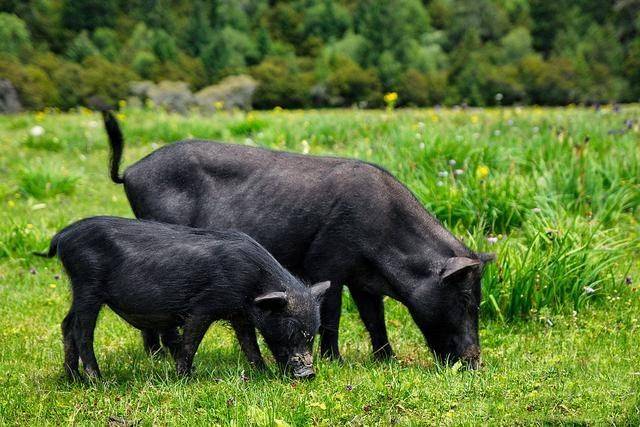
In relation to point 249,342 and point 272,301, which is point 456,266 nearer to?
point 272,301

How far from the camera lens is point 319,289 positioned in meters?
4.28

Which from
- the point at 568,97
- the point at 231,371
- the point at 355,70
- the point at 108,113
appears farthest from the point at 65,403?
the point at 568,97

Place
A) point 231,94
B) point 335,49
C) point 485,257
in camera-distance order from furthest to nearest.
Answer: point 335,49, point 231,94, point 485,257

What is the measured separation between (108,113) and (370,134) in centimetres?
614

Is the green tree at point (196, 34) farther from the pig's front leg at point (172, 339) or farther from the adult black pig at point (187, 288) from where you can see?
the adult black pig at point (187, 288)

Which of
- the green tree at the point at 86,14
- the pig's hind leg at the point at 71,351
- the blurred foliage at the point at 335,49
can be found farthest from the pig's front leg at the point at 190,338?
the green tree at the point at 86,14

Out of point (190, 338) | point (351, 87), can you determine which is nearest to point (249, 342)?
point (190, 338)

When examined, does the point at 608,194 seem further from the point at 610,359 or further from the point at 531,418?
the point at 531,418

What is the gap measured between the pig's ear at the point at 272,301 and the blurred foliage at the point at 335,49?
71.7ft

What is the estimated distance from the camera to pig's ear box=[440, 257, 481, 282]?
4.37 metres

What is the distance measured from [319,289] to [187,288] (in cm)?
68

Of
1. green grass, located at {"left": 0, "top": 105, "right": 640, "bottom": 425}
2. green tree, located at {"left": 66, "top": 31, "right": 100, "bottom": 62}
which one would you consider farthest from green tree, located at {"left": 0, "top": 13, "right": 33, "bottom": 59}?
green grass, located at {"left": 0, "top": 105, "right": 640, "bottom": 425}

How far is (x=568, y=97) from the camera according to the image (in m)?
34.8

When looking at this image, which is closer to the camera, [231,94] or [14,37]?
[231,94]
